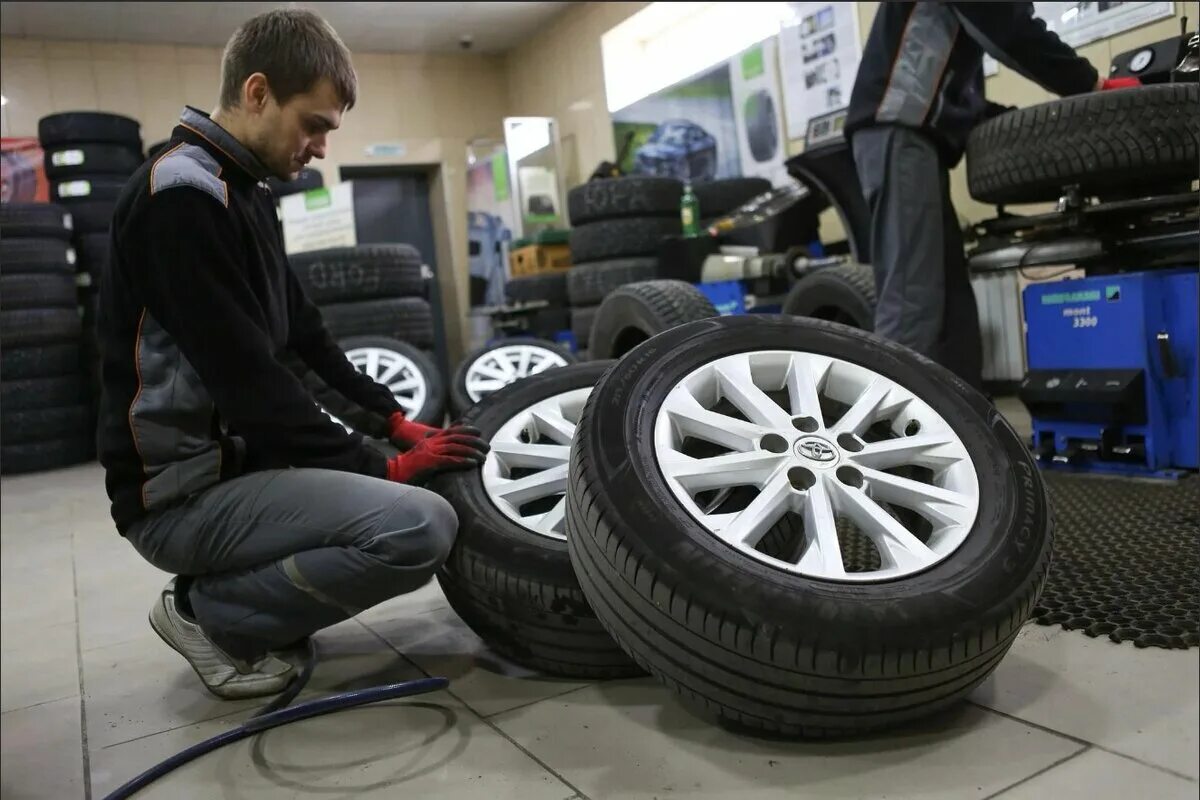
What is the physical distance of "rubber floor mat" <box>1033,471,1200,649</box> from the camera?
4.77ft

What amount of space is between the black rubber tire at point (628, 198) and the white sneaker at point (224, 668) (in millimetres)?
4142

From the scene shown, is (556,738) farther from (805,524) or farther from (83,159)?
(83,159)

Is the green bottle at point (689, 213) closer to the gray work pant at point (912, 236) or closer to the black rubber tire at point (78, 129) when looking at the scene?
the gray work pant at point (912, 236)

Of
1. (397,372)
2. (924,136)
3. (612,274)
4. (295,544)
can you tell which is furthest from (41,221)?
(924,136)

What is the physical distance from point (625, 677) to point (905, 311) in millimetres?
1585

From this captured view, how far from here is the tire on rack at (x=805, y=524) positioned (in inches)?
44.0

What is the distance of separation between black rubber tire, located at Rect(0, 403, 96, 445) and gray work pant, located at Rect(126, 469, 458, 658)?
15.4 feet

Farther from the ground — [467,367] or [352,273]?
[352,273]

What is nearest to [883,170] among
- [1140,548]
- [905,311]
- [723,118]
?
[905,311]

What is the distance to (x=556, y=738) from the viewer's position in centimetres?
131

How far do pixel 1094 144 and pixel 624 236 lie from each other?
10.9 feet

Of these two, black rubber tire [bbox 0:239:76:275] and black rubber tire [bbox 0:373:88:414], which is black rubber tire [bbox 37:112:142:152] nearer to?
black rubber tire [bbox 0:239:76:275]

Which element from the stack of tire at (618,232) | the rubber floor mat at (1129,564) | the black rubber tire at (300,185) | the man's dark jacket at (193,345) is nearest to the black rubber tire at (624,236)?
the stack of tire at (618,232)

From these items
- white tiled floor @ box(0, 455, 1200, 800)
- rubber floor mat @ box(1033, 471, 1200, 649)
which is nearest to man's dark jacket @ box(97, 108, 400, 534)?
white tiled floor @ box(0, 455, 1200, 800)
